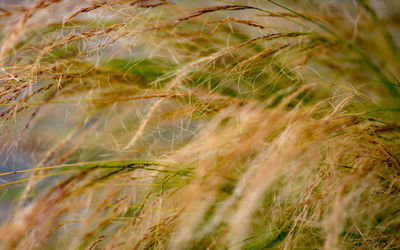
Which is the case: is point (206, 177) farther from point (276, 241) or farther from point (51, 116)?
point (51, 116)

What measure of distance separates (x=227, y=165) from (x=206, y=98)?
0.20m

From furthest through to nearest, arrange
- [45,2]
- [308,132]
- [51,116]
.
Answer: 1. [51,116]
2. [45,2]
3. [308,132]

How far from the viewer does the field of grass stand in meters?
0.59

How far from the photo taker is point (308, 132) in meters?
0.55

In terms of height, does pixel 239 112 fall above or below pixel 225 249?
above

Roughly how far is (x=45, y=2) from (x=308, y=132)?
541 mm

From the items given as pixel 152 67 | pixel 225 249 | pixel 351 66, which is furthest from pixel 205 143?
pixel 351 66

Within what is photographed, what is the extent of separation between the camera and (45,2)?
65cm

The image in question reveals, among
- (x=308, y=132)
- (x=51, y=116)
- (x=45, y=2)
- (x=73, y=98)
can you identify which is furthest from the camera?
(x=51, y=116)

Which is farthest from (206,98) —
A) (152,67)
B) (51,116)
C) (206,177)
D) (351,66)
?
(51,116)

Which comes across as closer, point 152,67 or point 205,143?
point 205,143

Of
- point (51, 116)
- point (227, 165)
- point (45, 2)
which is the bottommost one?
point (51, 116)

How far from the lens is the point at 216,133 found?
2.56 feet

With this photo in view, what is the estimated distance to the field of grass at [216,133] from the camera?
0.59 m
